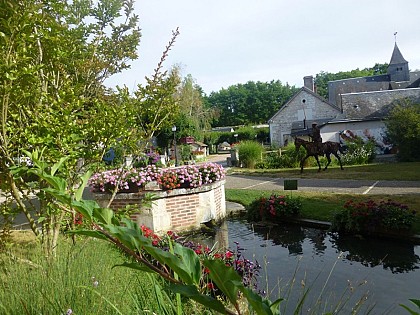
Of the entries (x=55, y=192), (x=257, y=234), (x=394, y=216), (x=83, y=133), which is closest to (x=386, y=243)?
(x=394, y=216)

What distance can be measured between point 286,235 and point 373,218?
168cm

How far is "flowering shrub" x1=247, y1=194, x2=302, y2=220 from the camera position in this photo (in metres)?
8.29

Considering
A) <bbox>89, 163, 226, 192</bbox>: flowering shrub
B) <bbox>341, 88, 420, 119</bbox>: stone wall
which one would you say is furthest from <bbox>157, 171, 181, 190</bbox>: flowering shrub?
<bbox>341, 88, 420, 119</bbox>: stone wall

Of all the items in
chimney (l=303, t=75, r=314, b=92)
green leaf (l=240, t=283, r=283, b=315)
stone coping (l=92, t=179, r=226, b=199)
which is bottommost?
stone coping (l=92, t=179, r=226, b=199)

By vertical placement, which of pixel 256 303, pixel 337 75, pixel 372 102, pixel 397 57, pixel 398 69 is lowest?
pixel 256 303

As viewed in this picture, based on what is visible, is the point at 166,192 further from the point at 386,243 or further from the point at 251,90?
the point at 251,90

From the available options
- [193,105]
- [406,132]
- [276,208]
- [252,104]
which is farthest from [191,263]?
[252,104]

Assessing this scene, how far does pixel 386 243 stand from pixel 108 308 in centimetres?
553

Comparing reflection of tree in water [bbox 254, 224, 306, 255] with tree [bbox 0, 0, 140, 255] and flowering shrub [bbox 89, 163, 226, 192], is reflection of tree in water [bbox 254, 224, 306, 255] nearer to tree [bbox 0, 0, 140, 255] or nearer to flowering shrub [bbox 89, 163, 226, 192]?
flowering shrub [bbox 89, 163, 226, 192]

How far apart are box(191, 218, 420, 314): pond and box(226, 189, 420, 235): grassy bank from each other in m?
0.59

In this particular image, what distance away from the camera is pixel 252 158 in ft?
75.4

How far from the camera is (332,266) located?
5309mm

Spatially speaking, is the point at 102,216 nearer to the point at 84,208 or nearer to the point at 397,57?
the point at 84,208

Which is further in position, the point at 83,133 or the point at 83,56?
the point at 83,56
